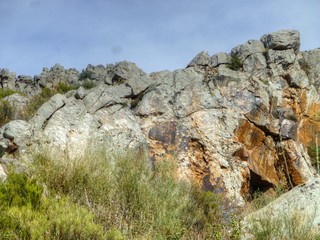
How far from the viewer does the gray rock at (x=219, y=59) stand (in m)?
19.9

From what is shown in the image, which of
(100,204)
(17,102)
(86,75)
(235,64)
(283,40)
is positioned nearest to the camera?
(100,204)

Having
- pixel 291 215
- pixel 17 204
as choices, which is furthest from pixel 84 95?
pixel 291 215

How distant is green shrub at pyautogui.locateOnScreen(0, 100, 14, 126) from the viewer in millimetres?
16136

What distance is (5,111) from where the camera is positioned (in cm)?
1662

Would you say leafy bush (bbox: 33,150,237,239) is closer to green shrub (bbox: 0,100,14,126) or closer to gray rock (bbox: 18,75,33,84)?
green shrub (bbox: 0,100,14,126)

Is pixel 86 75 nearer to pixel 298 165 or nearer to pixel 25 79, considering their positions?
pixel 25 79

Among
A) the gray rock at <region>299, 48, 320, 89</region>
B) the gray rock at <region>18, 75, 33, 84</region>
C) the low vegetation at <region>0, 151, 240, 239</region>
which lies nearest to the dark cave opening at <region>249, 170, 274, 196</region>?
the gray rock at <region>299, 48, 320, 89</region>

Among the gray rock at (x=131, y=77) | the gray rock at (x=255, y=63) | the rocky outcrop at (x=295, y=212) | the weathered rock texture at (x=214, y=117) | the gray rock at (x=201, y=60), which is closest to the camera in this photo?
the rocky outcrop at (x=295, y=212)

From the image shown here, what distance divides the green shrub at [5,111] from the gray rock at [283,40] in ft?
44.5

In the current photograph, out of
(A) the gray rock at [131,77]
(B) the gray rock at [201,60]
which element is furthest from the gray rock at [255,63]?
(A) the gray rock at [131,77]

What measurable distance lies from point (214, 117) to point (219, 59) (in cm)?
524

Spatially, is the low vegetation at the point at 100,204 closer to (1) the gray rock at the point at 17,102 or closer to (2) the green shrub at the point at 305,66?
(1) the gray rock at the point at 17,102

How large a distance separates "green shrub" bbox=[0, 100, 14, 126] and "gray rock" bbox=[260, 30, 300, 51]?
1356 centimetres

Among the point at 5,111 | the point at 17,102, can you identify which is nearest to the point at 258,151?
the point at 5,111
